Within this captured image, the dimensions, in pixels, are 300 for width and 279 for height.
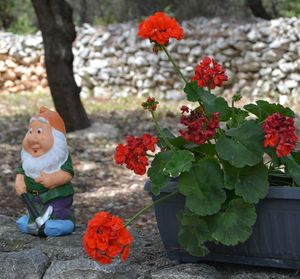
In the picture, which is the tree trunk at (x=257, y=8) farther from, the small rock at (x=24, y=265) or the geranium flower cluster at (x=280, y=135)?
the geranium flower cluster at (x=280, y=135)

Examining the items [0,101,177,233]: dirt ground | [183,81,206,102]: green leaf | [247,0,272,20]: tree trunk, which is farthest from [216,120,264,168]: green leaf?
[247,0,272,20]: tree trunk

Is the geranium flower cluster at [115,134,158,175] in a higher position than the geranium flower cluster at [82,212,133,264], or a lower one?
higher

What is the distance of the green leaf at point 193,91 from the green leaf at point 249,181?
30 centimetres

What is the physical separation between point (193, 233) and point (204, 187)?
0.58 ft

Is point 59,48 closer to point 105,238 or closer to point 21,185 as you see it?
point 21,185

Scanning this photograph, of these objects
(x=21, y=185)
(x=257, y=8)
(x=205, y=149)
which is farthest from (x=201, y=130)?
(x=257, y=8)

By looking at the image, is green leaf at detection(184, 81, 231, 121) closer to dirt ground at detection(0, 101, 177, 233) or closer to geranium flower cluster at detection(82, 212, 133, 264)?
geranium flower cluster at detection(82, 212, 133, 264)

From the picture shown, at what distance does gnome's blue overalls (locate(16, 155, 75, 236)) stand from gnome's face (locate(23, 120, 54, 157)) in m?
0.12

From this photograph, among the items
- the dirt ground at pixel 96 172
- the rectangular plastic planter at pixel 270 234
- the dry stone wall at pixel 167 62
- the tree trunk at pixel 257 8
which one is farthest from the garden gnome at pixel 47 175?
the tree trunk at pixel 257 8

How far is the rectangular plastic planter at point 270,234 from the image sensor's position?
2410 millimetres

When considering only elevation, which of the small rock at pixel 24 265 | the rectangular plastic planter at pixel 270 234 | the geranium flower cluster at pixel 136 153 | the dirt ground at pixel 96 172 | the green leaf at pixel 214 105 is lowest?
the dirt ground at pixel 96 172

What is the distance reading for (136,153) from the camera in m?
2.54

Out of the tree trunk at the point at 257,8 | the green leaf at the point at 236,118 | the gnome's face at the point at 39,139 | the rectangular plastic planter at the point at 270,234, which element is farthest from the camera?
the tree trunk at the point at 257,8

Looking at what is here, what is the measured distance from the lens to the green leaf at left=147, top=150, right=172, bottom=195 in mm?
2467
